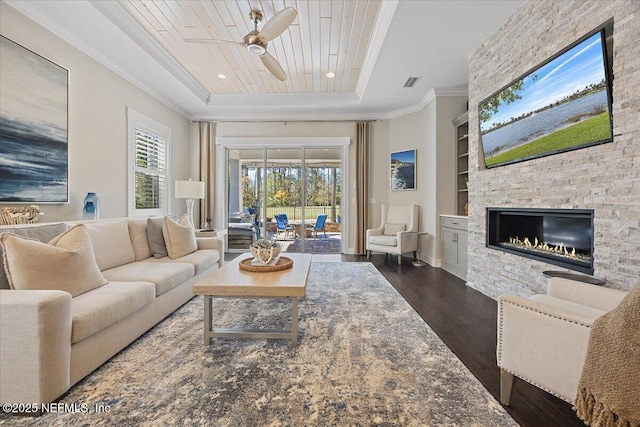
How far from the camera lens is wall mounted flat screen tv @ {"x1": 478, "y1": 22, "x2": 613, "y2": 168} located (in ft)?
6.84

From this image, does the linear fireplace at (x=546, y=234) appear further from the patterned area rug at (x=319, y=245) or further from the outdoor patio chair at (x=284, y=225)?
the outdoor patio chair at (x=284, y=225)

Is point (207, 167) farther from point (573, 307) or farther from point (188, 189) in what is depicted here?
point (573, 307)

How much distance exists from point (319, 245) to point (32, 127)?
472cm

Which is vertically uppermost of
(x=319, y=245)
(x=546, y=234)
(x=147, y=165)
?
(x=147, y=165)

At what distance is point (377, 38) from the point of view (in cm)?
352

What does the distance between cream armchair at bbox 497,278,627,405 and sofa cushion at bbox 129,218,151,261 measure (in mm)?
3328

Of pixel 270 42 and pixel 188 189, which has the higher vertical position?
pixel 270 42

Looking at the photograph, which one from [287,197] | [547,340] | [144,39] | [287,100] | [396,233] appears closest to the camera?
[547,340]

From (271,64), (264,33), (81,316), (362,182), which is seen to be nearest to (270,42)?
(271,64)

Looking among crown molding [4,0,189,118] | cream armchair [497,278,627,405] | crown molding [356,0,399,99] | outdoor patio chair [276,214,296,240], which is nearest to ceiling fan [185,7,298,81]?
crown molding [356,0,399,99]

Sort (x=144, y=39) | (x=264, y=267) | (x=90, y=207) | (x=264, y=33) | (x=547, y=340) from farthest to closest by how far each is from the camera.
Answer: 1. (x=144, y=39)
2. (x=90, y=207)
3. (x=264, y=33)
4. (x=264, y=267)
5. (x=547, y=340)

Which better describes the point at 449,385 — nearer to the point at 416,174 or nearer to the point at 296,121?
the point at 416,174

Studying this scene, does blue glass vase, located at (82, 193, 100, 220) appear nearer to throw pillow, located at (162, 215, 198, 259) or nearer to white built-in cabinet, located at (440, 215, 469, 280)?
throw pillow, located at (162, 215, 198, 259)

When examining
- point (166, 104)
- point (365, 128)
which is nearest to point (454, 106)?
point (365, 128)
